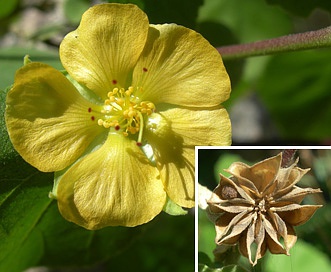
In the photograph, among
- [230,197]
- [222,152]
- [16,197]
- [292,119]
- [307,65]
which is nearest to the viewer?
[230,197]

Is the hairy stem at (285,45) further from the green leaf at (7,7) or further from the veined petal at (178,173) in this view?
the green leaf at (7,7)

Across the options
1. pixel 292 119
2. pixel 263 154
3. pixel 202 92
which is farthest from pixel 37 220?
pixel 292 119

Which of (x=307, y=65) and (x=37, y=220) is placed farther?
(x=307, y=65)

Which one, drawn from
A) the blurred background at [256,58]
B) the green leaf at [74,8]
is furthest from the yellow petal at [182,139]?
the green leaf at [74,8]

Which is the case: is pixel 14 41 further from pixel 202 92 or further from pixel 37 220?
pixel 202 92

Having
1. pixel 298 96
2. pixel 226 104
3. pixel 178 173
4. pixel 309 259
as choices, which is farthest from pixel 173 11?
pixel 298 96

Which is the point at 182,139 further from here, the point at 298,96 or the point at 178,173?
the point at 298,96

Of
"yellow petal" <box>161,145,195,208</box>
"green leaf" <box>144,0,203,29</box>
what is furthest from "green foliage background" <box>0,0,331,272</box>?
"yellow petal" <box>161,145,195,208</box>
